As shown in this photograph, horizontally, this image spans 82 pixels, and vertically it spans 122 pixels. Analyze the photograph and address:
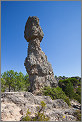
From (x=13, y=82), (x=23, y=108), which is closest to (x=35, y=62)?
(x=13, y=82)

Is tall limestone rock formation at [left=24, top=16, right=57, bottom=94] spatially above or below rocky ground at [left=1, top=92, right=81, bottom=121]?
above

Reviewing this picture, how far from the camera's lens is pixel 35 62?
20281mm

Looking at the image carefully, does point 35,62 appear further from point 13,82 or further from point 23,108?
point 23,108

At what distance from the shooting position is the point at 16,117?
20.1 ft

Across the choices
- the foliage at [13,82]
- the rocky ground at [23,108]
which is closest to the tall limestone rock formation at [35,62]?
the foliage at [13,82]

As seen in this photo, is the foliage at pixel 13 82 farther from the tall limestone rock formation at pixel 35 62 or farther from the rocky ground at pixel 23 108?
the rocky ground at pixel 23 108

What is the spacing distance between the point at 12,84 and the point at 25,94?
10307mm

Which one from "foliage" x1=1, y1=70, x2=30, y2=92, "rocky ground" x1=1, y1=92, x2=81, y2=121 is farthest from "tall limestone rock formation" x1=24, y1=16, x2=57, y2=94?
"rocky ground" x1=1, y1=92, x2=81, y2=121

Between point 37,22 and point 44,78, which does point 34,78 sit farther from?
point 37,22

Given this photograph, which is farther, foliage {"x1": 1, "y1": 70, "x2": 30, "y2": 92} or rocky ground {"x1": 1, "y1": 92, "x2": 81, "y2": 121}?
foliage {"x1": 1, "y1": 70, "x2": 30, "y2": 92}

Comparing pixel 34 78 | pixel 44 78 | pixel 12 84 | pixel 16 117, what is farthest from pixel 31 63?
pixel 16 117

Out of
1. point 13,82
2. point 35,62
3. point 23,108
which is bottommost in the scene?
point 23,108

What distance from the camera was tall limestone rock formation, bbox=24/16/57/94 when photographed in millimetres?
19002

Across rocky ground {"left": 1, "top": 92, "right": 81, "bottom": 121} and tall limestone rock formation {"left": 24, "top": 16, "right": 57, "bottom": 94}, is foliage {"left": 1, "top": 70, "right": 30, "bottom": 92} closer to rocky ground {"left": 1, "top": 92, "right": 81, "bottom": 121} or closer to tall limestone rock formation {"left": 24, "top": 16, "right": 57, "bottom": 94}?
tall limestone rock formation {"left": 24, "top": 16, "right": 57, "bottom": 94}
